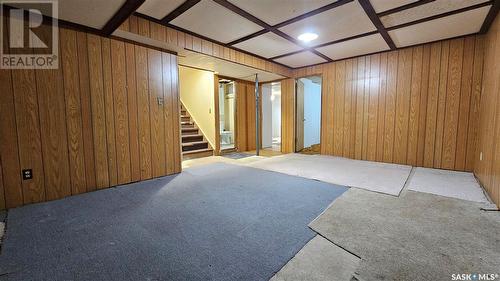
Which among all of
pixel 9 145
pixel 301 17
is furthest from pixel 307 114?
pixel 9 145

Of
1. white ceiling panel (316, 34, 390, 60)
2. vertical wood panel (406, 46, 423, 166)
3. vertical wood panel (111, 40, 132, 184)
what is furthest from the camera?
vertical wood panel (406, 46, 423, 166)

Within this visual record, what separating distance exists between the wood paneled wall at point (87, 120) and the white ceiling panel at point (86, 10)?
0.80ft

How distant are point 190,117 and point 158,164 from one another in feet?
9.98

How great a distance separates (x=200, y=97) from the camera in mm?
5832

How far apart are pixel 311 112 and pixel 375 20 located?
167 inches

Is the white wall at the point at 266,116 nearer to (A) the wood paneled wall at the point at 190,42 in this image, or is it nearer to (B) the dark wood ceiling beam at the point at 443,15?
(A) the wood paneled wall at the point at 190,42

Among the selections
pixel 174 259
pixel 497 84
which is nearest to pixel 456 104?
pixel 497 84

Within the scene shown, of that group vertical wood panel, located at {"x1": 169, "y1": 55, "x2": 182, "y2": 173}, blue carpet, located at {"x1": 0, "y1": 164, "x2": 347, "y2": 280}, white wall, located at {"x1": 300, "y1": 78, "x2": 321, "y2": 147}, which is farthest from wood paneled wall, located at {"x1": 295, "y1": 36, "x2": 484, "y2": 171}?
vertical wood panel, located at {"x1": 169, "y1": 55, "x2": 182, "y2": 173}

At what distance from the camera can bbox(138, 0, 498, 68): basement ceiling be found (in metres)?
2.44

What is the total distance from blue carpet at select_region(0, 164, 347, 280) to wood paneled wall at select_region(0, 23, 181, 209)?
0.93 ft

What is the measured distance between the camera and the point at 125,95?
297 cm

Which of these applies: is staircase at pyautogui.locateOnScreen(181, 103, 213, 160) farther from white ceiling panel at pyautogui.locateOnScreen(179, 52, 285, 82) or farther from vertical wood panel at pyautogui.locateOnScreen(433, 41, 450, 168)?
vertical wood panel at pyautogui.locateOnScreen(433, 41, 450, 168)

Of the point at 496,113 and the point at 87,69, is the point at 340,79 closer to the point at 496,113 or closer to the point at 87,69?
the point at 496,113

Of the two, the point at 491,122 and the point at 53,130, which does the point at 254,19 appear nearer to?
the point at 53,130
